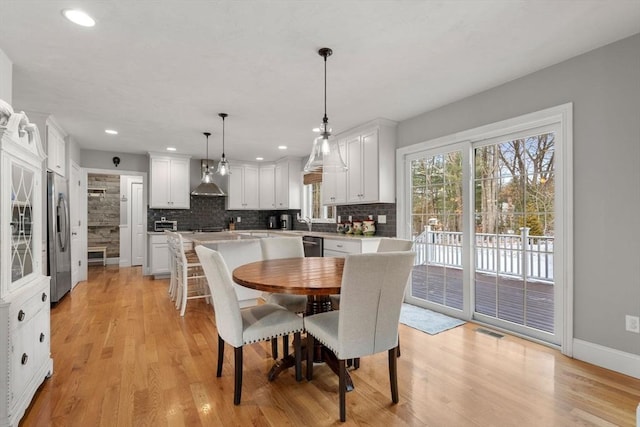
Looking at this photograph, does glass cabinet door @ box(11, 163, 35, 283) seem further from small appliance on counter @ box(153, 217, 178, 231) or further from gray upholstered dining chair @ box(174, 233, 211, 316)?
small appliance on counter @ box(153, 217, 178, 231)

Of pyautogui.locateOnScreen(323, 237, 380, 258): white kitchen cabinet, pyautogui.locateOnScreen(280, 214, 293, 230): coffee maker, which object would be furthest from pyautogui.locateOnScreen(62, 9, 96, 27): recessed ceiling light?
pyautogui.locateOnScreen(280, 214, 293, 230): coffee maker

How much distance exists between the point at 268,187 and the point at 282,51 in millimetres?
4833

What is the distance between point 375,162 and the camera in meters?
4.14

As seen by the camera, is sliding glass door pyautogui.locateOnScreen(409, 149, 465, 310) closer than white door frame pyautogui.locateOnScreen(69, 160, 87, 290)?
Yes

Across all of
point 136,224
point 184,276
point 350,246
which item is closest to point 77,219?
point 136,224

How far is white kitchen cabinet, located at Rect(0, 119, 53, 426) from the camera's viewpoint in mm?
1685

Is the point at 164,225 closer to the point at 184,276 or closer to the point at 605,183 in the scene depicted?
the point at 184,276

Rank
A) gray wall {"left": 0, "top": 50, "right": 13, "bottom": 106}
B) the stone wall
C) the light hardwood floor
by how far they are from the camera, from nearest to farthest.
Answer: the light hardwood floor < gray wall {"left": 0, "top": 50, "right": 13, "bottom": 106} < the stone wall

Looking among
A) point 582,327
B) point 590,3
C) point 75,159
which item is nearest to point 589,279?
point 582,327

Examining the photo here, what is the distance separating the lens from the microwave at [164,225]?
20.5ft

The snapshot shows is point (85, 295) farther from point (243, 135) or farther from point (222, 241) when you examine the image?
point (243, 135)

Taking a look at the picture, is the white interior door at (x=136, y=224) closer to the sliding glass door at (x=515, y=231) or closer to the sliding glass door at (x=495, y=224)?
the sliding glass door at (x=495, y=224)

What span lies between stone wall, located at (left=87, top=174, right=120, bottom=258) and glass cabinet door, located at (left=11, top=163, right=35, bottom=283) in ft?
20.1

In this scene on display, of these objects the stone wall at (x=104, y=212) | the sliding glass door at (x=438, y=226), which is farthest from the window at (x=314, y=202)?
the stone wall at (x=104, y=212)
